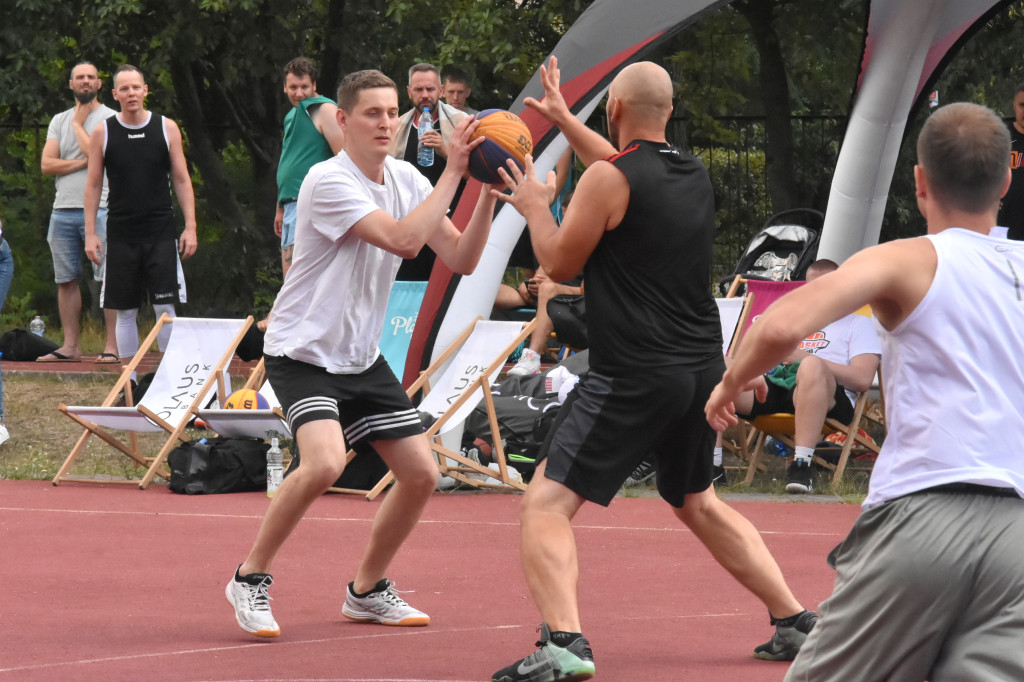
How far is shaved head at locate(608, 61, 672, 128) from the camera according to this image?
4.78 meters

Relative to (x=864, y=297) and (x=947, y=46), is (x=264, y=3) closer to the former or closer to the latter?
(x=947, y=46)

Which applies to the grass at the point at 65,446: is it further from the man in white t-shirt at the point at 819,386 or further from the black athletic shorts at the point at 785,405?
the black athletic shorts at the point at 785,405

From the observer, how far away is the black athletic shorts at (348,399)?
5336 mm

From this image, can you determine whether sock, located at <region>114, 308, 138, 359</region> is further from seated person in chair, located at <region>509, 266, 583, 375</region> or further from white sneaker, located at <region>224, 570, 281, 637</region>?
white sneaker, located at <region>224, 570, 281, 637</region>

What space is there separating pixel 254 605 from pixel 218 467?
3.77 meters

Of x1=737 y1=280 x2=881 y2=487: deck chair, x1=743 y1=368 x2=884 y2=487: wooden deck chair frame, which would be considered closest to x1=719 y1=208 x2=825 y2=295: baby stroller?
x1=737 y1=280 x2=881 y2=487: deck chair

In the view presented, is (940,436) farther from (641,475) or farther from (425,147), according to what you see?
(425,147)

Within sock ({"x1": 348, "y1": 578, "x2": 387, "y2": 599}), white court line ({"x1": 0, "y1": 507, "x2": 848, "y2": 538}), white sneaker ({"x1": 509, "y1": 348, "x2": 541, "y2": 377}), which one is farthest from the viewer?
white sneaker ({"x1": 509, "y1": 348, "x2": 541, "y2": 377})

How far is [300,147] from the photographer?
10.5 m

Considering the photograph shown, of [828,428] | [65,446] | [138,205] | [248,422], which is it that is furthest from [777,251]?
[65,446]

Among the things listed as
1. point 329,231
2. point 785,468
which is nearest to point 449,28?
point 785,468

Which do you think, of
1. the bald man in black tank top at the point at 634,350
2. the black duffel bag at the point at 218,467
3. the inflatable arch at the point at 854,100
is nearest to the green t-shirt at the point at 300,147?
the inflatable arch at the point at 854,100

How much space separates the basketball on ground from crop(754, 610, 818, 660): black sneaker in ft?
16.8

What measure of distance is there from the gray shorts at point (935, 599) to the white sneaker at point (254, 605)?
9.16 ft
